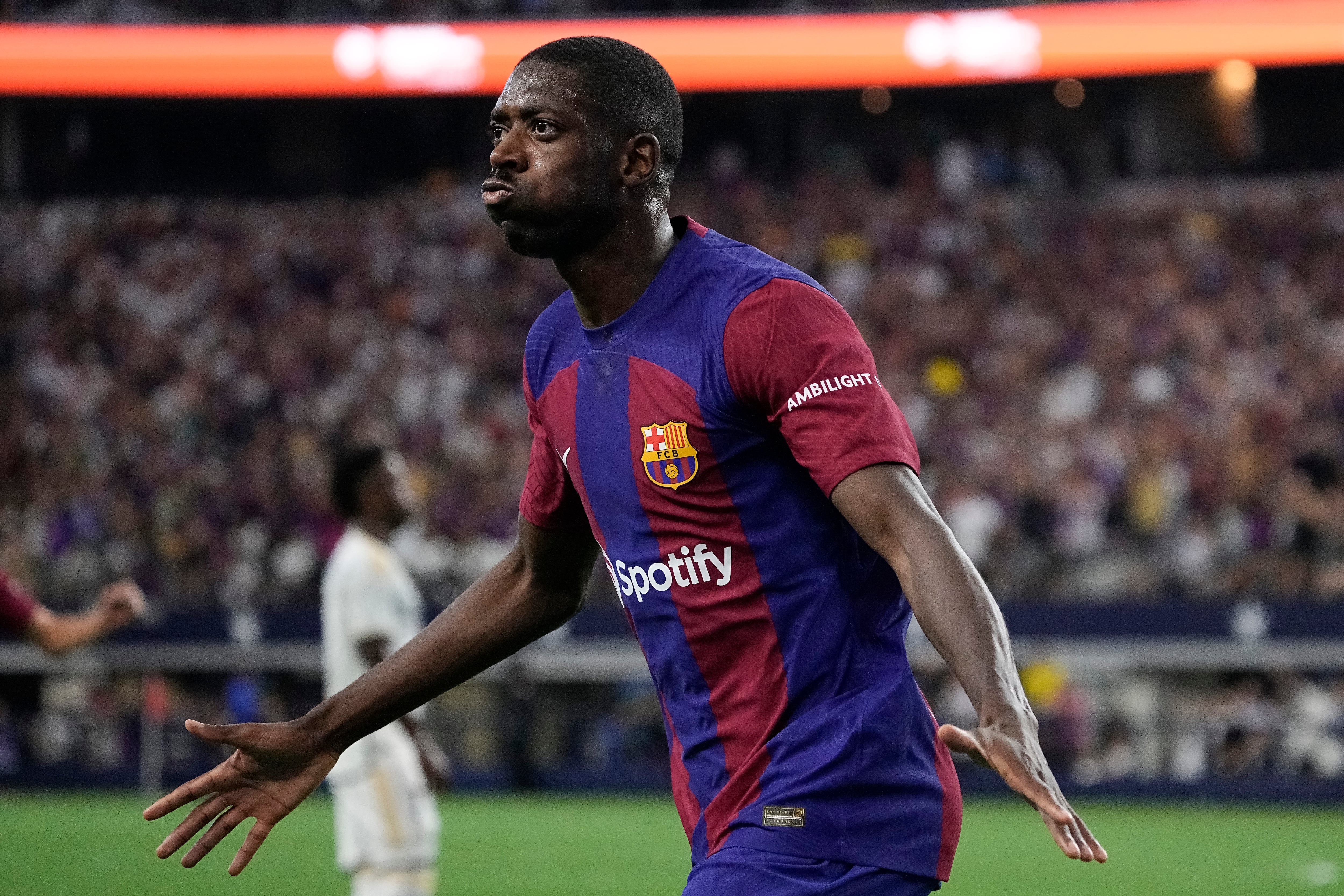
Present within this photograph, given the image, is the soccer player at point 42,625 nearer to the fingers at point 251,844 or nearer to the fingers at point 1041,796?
the fingers at point 251,844

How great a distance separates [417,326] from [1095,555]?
1004cm

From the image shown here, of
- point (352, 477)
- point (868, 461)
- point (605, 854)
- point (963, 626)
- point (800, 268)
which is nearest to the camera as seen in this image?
point (963, 626)

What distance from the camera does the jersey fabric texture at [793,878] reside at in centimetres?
284

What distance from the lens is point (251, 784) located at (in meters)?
3.41

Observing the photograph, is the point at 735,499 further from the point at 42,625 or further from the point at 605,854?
the point at 605,854

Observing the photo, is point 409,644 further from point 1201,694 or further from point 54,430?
point 54,430

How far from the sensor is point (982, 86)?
89.2ft

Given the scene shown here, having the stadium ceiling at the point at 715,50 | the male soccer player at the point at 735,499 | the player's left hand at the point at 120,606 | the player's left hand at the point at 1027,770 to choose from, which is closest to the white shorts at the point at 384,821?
the player's left hand at the point at 120,606

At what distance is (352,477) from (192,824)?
16.0 feet

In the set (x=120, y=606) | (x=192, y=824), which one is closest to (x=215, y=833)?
(x=192, y=824)

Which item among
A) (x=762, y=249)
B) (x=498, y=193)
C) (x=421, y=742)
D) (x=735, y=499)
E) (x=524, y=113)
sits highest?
(x=762, y=249)

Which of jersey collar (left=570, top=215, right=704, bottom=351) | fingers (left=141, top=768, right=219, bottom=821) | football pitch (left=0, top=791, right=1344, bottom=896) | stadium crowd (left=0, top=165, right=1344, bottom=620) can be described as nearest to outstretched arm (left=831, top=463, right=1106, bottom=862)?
jersey collar (left=570, top=215, right=704, bottom=351)

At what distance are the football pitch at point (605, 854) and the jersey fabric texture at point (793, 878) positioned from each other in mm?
8295

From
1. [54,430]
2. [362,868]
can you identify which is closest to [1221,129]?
[54,430]
